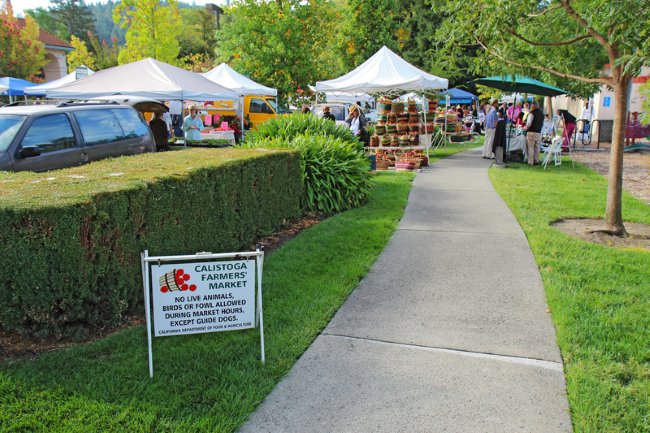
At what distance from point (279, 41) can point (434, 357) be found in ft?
71.9

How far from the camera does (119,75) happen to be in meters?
13.4

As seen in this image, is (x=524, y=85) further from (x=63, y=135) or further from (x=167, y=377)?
(x=167, y=377)

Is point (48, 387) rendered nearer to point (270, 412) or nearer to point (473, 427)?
point (270, 412)

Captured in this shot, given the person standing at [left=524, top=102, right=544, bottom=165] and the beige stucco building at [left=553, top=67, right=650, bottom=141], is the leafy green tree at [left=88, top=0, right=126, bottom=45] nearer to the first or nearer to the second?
the beige stucco building at [left=553, top=67, right=650, bottom=141]

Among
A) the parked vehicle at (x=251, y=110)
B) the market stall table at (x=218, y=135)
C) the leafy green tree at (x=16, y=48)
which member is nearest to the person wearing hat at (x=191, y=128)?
the market stall table at (x=218, y=135)

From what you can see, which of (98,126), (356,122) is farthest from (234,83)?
(98,126)

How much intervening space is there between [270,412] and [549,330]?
8.43ft

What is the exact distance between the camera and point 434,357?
4.18 m

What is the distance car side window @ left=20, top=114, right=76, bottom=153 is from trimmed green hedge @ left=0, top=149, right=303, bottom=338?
1725 millimetres

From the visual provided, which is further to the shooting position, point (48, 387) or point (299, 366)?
point (299, 366)

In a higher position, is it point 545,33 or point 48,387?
point 545,33

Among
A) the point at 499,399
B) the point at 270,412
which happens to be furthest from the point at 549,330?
the point at 270,412

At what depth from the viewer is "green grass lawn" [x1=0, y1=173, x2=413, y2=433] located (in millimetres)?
3230

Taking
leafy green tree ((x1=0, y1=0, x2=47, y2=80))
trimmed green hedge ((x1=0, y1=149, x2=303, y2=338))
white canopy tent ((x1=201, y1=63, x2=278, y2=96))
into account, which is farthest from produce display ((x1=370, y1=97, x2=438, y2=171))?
leafy green tree ((x1=0, y1=0, x2=47, y2=80))
